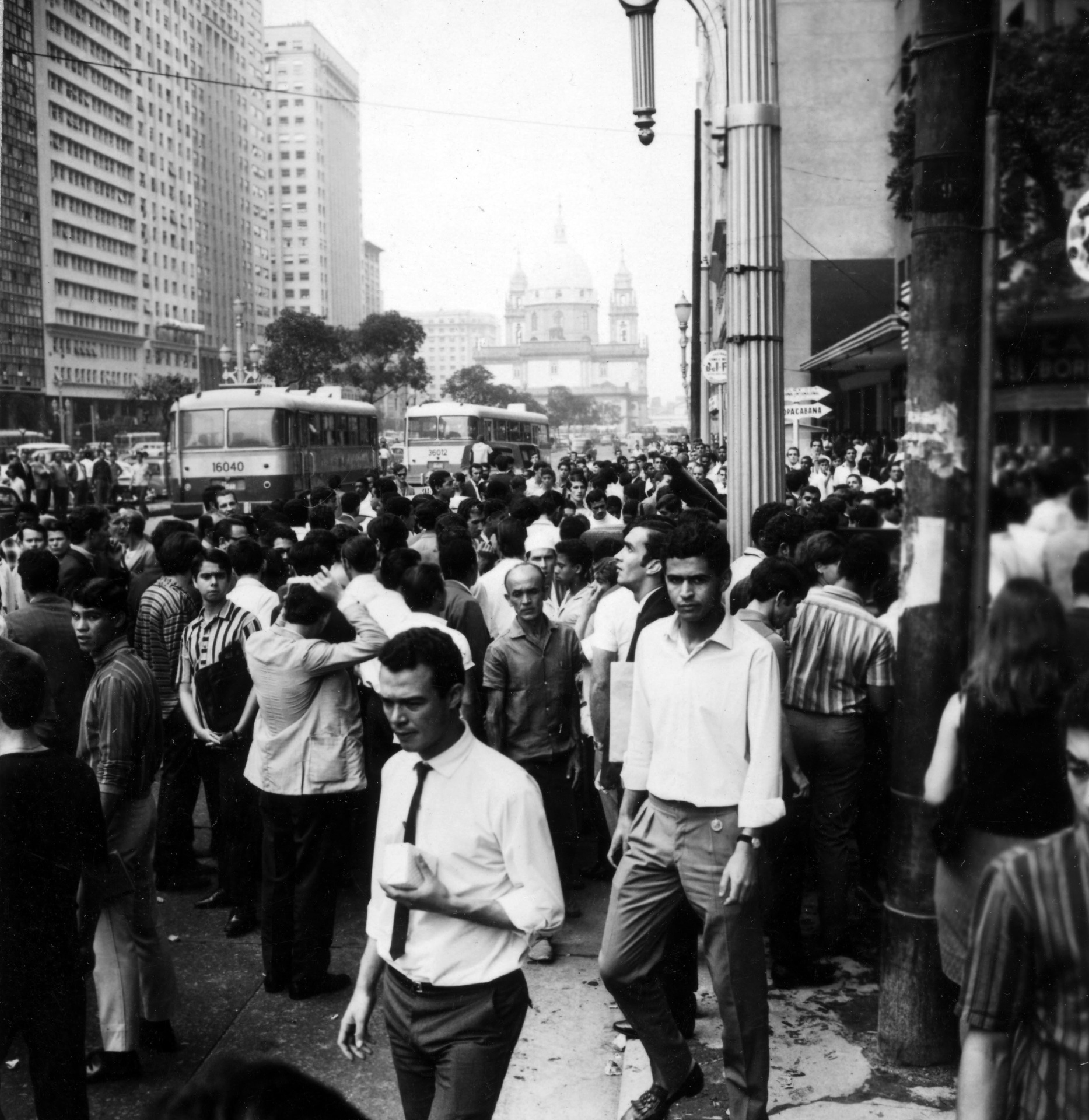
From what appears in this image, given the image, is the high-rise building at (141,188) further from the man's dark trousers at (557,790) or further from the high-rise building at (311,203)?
the man's dark trousers at (557,790)

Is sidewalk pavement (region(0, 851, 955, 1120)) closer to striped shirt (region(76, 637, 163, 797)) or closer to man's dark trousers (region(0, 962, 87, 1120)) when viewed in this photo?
man's dark trousers (region(0, 962, 87, 1120))

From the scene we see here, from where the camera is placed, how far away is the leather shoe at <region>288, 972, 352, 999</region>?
5312 mm

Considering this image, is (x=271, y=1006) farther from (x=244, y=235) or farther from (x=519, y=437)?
(x=244, y=235)

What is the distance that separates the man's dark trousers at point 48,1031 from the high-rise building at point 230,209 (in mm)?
105965

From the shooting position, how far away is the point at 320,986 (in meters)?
5.35

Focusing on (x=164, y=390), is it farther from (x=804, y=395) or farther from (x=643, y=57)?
(x=643, y=57)

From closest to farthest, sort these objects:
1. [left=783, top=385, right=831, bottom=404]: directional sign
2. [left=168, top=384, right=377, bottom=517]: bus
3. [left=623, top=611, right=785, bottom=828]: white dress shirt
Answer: [left=623, top=611, right=785, bottom=828]: white dress shirt
[left=783, top=385, right=831, bottom=404]: directional sign
[left=168, top=384, right=377, bottom=517]: bus

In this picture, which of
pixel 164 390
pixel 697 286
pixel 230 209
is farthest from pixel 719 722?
pixel 230 209

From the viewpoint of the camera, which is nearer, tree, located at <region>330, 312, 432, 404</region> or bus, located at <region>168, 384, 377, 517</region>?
bus, located at <region>168, 384, 377, 517</region>

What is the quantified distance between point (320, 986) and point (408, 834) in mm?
2516

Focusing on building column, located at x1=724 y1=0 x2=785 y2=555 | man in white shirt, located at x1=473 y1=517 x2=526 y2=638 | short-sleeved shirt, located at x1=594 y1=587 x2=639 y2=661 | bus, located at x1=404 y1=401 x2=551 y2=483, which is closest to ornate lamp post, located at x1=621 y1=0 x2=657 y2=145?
building column, located at x1=724 y1=0 x2=785 y2=555

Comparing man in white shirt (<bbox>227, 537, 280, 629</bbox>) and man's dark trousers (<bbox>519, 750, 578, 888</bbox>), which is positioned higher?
man in white shirt (<bbox>227, 537, 280, 629</bbox>)

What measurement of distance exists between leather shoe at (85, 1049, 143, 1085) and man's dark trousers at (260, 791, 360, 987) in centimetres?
79

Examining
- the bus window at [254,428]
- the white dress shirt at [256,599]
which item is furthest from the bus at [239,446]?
the white dress shirt at [256,599]
